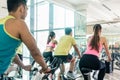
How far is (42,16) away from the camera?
25.7 ft

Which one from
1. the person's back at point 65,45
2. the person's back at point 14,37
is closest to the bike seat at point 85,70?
the person's back at point 65,45

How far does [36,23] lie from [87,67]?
15.7 feet

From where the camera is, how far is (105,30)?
14602 mm

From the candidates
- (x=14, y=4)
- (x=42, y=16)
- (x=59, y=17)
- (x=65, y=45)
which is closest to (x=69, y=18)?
(x=59, y=17)

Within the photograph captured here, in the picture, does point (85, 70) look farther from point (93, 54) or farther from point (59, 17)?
point (59, 17)

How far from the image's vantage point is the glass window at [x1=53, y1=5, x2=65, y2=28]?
8071 millimetres

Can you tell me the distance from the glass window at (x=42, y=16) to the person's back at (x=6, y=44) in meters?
6.22

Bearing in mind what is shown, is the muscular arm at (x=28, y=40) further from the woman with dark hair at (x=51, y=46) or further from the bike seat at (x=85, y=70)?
the woman with dark hair at (x=51, y=46)

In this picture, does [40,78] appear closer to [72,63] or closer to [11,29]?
[11,29]

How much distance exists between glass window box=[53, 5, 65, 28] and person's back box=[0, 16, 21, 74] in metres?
6.68

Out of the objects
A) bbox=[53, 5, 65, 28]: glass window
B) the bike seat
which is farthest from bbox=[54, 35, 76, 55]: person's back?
bbox=[53, 5, 65, 28]: glass window

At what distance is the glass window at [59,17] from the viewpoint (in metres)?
8.07

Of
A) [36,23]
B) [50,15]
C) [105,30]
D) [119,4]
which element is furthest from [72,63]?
[105,30]

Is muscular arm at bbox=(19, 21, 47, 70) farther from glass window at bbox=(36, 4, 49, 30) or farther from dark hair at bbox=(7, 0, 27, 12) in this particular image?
glass window at bbox=(36, 4, 49, 30)
